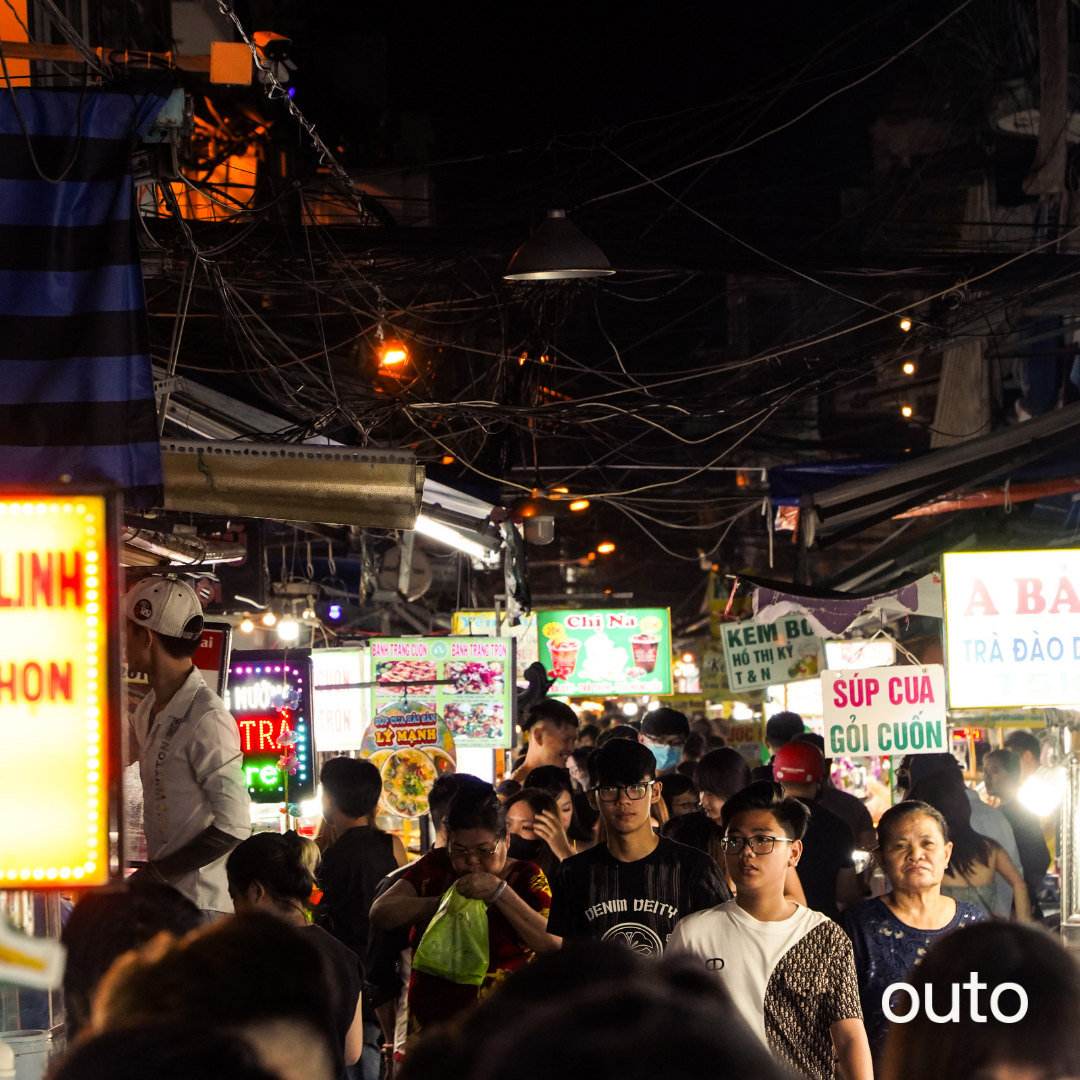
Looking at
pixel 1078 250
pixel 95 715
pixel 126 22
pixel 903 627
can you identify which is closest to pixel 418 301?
pixel 126 22

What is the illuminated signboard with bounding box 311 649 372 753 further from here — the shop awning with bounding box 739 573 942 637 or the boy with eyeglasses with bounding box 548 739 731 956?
the boy with eyeglasses with bounding box 548 739 731 956

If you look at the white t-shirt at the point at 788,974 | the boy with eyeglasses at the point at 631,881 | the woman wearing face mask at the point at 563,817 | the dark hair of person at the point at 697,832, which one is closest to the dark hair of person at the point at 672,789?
the woman wearing face mask at the point at 563,817

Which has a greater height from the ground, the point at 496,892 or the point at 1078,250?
the point at 1078,250

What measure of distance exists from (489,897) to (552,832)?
1934 mm

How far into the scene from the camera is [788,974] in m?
4.77

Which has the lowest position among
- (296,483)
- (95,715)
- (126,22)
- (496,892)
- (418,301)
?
(496,892)

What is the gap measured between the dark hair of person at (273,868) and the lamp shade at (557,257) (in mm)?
→ 4499

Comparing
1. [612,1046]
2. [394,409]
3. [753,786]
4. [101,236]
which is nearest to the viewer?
[612,1046]

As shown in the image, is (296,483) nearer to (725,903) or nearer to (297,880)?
(297,880)

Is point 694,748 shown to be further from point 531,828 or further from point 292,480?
point 292,480

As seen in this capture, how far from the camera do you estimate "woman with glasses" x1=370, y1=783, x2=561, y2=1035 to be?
561 cm

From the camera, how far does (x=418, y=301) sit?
35.9 ft

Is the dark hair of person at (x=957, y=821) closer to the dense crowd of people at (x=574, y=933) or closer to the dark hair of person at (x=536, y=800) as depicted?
the dense crowd of people at (x=574, y=933)

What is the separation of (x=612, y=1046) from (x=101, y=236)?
4.31 meters
